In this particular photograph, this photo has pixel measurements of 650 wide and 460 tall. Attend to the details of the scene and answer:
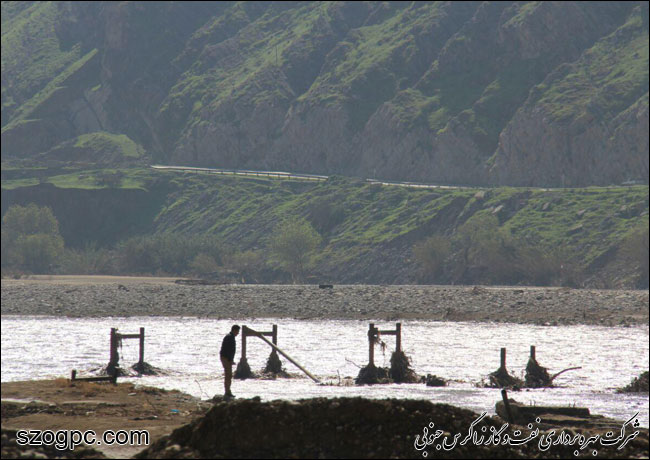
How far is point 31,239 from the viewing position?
130 meters

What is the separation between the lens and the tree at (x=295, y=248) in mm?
121375

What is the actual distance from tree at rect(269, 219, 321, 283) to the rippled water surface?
49048mm

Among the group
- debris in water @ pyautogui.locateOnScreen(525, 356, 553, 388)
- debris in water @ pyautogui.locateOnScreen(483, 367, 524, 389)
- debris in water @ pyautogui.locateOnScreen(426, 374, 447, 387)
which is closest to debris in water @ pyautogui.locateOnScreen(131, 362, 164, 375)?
debris in water @ pyautogui.locateOnScreen(426, 374, 447, 387)

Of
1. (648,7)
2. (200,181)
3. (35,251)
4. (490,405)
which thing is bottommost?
(490,405)

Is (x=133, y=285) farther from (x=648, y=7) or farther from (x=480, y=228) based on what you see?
(x=648, y=7)

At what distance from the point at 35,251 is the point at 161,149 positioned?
217ft

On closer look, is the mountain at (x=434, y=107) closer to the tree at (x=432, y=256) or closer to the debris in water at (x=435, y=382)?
the tree at (x=432, y=256)

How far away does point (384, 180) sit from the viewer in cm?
16075

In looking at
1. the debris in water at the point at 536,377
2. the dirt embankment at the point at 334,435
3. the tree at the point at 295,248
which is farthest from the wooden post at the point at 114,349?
the tree at the point at 295,248

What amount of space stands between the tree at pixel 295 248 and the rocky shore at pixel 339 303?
22932mm

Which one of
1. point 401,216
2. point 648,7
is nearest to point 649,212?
point 401,216

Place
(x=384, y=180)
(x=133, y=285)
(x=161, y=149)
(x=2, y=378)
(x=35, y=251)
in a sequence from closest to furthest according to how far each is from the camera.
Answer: (x=2, y=378)
(x=133, y=285)
(x=35, y=251)
(x=384, y=180)
(x=161, y=149)

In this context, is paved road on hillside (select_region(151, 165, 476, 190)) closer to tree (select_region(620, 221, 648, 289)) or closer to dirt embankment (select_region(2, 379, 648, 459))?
tree (select_region(620, 221, 648, 289))

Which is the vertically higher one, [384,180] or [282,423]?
[384,180]
